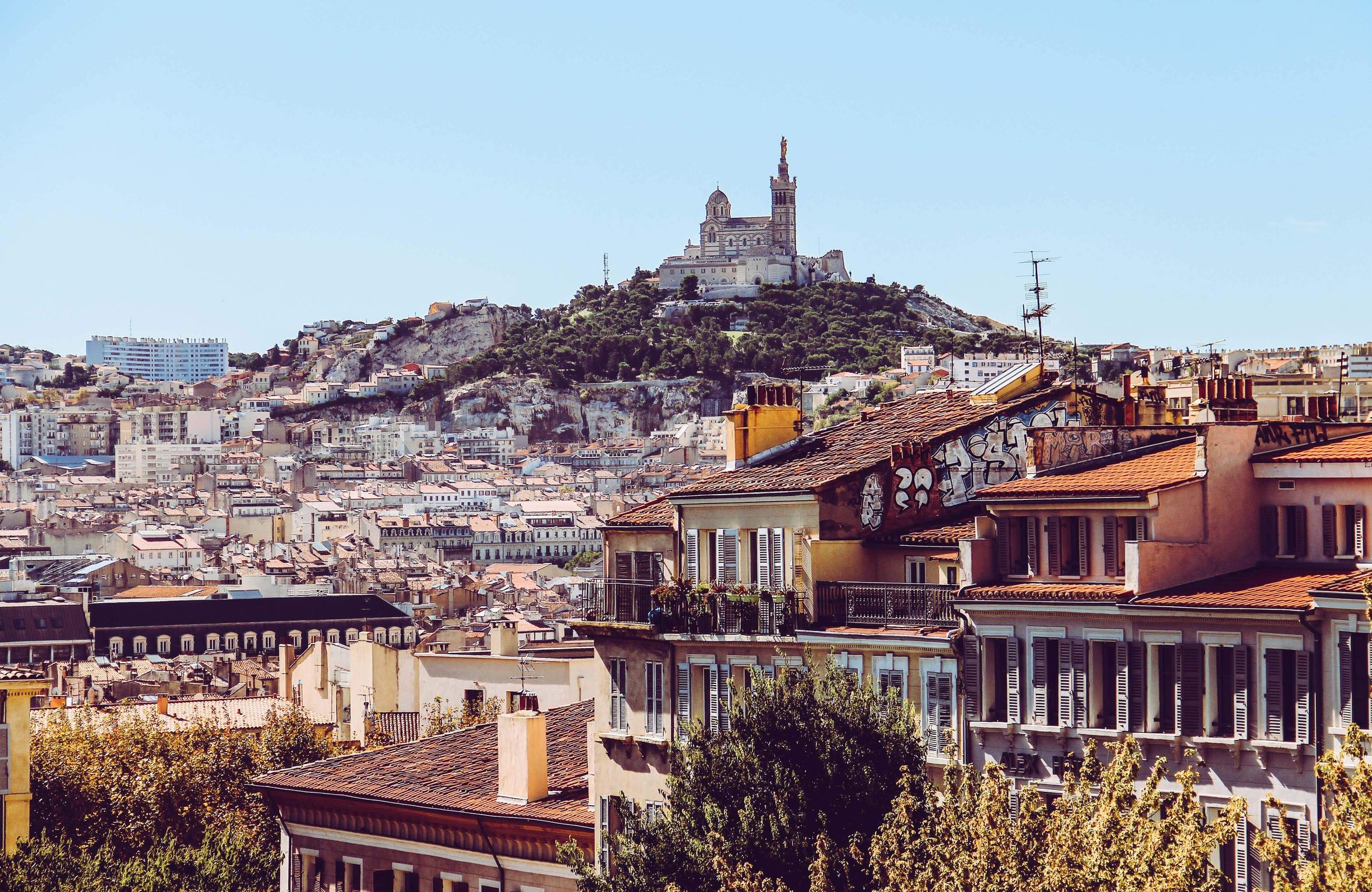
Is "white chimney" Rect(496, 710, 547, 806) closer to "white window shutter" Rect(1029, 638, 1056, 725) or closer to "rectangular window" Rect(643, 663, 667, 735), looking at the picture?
"rectangular window" Rect(643, 663, 667, 735)

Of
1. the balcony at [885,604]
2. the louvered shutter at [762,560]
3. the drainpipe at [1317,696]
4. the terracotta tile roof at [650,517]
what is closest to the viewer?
the drainpipe at [1317,696]

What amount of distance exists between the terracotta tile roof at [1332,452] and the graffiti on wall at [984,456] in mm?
4214

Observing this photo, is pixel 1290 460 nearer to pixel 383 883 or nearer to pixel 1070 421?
pixel 1070 421

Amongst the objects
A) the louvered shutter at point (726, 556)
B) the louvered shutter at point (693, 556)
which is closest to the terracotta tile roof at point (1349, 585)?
the louvered shutter at point (726, 556)

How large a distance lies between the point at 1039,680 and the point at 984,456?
17.5ft

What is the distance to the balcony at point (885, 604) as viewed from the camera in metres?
28.1

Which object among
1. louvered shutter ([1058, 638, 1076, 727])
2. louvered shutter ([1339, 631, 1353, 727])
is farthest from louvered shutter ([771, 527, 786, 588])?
louvered shutter ([1339, 631, 1353, 727])

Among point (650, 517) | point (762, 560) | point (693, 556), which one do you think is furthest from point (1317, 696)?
point (650, 517)

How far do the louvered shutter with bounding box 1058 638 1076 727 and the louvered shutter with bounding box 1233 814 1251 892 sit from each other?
7.32ft

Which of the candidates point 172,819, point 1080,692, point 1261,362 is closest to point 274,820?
point 172,819

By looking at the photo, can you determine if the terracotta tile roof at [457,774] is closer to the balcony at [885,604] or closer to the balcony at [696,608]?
the balcony at [696,608]

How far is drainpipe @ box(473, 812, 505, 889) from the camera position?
34188 millimetres

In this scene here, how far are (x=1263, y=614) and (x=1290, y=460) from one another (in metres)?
3.08

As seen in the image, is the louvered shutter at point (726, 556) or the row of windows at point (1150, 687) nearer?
the row of windows at point (1150, 687)
